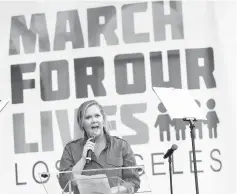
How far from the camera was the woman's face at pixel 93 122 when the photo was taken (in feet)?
13.1

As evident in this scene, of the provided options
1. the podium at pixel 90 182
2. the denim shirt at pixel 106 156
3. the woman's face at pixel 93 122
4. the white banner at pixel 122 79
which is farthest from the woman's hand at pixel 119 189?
the white banner at pixel 122 79

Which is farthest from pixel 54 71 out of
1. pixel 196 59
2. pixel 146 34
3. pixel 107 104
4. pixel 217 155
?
pixel 217 155

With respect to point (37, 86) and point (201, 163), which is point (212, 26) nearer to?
point (201, 163)

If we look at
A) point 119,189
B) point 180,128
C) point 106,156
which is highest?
point 180,128

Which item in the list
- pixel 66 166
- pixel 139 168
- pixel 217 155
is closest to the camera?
pixel 139 168

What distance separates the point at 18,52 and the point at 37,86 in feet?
1.22

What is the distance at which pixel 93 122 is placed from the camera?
3.99m

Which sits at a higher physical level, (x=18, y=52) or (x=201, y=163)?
(x=18, y=52)

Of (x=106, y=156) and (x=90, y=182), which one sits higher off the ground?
(x=106, y=156)

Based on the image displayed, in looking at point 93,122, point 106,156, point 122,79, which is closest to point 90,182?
point 106,156

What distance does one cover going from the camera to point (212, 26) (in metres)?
5.17

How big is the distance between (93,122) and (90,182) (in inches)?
→ 33.4

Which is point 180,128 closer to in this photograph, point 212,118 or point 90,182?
point 212,118

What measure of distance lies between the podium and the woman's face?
69 centimetres
